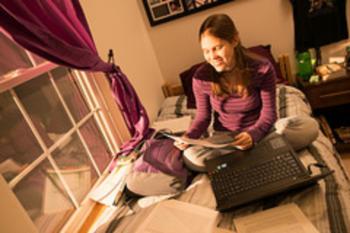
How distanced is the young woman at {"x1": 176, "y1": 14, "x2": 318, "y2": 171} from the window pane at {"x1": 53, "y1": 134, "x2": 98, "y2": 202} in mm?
564

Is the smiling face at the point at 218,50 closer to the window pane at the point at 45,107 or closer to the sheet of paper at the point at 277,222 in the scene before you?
the sheet of paper at the point at 277,222

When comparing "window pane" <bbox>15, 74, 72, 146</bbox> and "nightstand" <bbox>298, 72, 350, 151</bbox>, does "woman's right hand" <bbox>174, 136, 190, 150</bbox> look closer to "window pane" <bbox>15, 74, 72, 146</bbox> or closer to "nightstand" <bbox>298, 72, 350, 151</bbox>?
"window pane" <bbox>15, 74, 72, 146</bbox>

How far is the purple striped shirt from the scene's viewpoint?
1.28 meters

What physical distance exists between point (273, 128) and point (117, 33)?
1.22 meters

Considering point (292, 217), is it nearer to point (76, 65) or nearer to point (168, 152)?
point (168, 152)

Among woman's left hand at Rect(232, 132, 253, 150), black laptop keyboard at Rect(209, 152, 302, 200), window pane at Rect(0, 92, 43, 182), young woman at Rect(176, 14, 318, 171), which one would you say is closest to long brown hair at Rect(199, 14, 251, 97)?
young woman at Rect(176, 14, 318, 171)

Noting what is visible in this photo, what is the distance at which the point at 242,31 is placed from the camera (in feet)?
7.42

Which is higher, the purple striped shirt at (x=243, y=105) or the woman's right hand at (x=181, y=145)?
the purple striped shirt at (x=243, y=105)

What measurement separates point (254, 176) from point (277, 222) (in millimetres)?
222

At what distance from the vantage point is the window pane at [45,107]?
1335 millimetres

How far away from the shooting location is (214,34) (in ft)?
3.86

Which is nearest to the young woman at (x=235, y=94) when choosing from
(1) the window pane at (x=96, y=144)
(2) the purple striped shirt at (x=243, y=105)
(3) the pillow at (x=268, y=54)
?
(2) the purple striped shirt at (x=243, y=105)

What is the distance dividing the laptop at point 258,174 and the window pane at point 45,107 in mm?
833

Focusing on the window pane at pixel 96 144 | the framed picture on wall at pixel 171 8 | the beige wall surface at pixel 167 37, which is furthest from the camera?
the framed picture on wall at pixel 171 8
